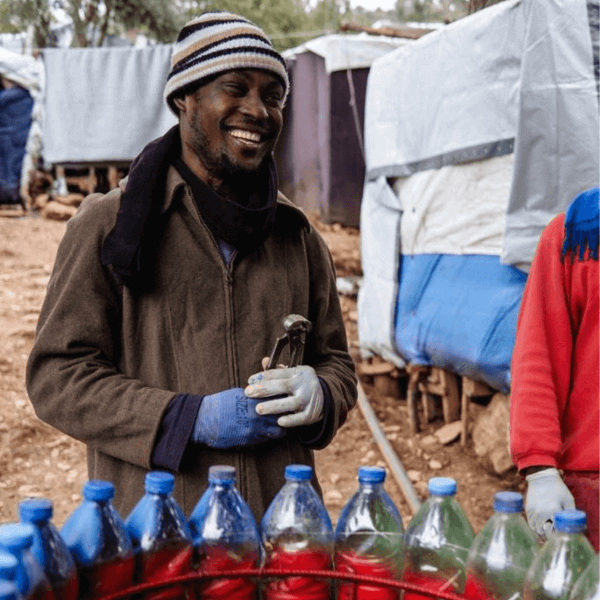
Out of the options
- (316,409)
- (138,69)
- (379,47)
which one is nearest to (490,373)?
(316,409)

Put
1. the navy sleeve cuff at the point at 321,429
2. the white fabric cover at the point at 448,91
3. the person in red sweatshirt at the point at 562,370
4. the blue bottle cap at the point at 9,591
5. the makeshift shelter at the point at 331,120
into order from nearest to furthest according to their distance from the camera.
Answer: the blue bottle cap at the point at 9,591
the navy sleeve cuff at the point at 321,429
the person in red sweatshirt at the point at 562,370
the white fabric cover at the point at 448,91
the makeshift shelter at the point at 331,120

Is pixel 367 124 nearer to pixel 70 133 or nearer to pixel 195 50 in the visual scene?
pixel 195 50

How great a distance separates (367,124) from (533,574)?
594cm

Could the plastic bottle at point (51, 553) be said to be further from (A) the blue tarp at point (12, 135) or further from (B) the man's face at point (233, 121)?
(A) the blue tarp at point (12, 135)

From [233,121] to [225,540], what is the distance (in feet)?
3.46

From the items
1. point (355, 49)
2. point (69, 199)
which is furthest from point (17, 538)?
point (69, 199)

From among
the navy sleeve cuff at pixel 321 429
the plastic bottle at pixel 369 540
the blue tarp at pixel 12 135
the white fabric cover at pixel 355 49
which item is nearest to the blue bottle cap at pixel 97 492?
the plastic bottle at pixel 369 540

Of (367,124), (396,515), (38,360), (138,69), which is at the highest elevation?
(138,69)

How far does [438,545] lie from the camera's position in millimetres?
1272

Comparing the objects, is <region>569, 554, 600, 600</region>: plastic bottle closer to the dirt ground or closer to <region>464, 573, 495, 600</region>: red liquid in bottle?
<region>464, 573, 495, 600</region>: red liquid in bottle

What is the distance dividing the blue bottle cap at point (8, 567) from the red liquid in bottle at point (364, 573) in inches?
Answer: 21.3

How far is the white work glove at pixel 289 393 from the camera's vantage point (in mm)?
1708

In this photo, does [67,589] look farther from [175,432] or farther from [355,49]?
[355,49]

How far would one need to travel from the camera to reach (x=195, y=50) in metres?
1.93
